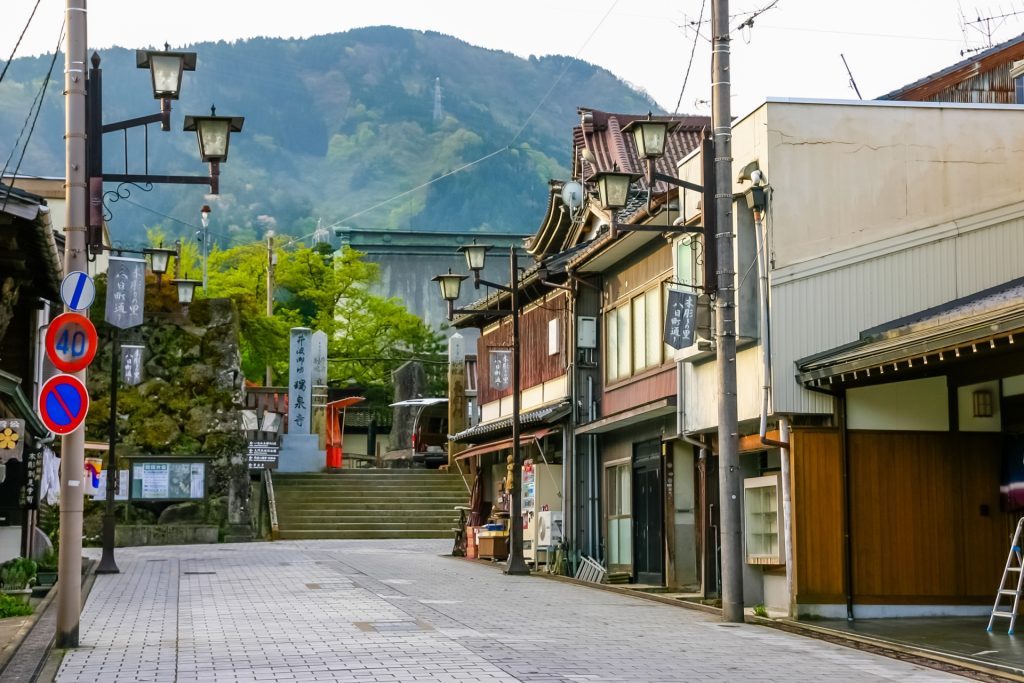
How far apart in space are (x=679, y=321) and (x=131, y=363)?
27.4 meters

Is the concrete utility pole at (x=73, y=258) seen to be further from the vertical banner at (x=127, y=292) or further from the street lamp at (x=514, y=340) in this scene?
the vertical banner at (x=127, y=292)

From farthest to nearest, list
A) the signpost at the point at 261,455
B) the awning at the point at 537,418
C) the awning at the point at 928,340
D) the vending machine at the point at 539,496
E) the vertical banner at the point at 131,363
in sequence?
the signpost at the point at 261,455 → the vertical banner at the point at 131,363 → the vending machine at the point at 539,496 → the awning at the point at 537,418 → the awning at the point at 928,340

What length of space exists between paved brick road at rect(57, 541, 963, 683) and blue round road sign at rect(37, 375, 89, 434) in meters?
2.21

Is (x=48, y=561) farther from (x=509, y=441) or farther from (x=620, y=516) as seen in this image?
(x=509, y=441)

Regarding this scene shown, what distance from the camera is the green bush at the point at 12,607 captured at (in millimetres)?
16530

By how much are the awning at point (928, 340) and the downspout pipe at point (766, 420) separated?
0.48m

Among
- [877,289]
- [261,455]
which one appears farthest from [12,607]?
[261,455]

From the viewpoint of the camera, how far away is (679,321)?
1839 cm

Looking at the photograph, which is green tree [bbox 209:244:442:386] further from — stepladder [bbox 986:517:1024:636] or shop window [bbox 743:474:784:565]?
stepladder [bbox 986:517:1024:636]

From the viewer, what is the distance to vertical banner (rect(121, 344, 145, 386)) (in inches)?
1634

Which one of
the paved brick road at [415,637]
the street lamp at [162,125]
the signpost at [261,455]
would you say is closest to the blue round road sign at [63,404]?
the street lamp at [162,125]

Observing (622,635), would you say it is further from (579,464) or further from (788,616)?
(579,464)

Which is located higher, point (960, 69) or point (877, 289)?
point (960, 69)

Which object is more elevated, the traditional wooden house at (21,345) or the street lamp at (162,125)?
the street lamp at (162,125)
